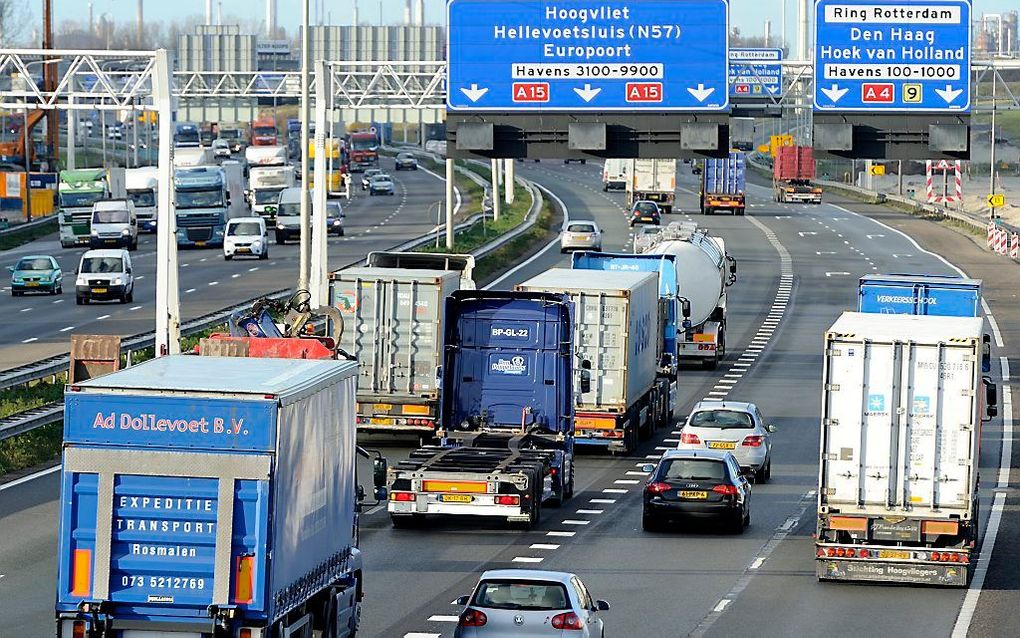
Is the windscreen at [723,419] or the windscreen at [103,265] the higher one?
the windscreen at [103,265]

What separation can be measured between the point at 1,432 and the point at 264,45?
167 meters

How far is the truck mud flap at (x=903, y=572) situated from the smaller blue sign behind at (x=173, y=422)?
11651mm

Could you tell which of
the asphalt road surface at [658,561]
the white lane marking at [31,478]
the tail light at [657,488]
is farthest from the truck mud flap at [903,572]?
the white lane marking at [31,478]

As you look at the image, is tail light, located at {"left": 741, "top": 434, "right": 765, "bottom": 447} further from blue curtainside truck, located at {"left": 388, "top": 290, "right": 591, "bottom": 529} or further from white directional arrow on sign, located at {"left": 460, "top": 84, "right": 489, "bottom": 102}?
white directional arrow on sign, located at {"left": 460, "top": 84, "right": 489, "bottom": 102}

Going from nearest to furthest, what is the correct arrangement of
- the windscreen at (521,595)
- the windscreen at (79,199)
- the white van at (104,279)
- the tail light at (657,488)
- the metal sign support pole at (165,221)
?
the windscreen at (521,595) → the tail light at (657,488) → the metal sign support pole at (165,221) → the white van at (104,279) → the windscreen at (79,199)

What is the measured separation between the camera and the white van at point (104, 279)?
2657 inches

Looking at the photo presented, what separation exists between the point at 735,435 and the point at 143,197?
69990mm

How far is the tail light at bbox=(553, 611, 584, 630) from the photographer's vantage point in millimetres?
20031

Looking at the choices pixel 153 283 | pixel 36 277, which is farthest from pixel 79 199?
pixel 36 277

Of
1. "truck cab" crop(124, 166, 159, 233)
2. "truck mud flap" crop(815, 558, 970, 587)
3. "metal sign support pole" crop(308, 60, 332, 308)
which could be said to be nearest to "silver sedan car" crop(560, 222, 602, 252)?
"truck cab" crop(124, 166, 159, 233)

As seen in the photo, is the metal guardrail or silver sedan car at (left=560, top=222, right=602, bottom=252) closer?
silver sedan car at (left=560, top=222, right=602, bottom=252)

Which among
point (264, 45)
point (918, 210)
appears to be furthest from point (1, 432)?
point (264, 45)

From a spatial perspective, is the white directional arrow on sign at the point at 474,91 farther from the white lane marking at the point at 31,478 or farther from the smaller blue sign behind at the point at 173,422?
the smaller blue sign behind at the point at 173,422

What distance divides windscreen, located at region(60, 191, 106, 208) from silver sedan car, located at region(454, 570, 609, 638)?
7641 centimetres
